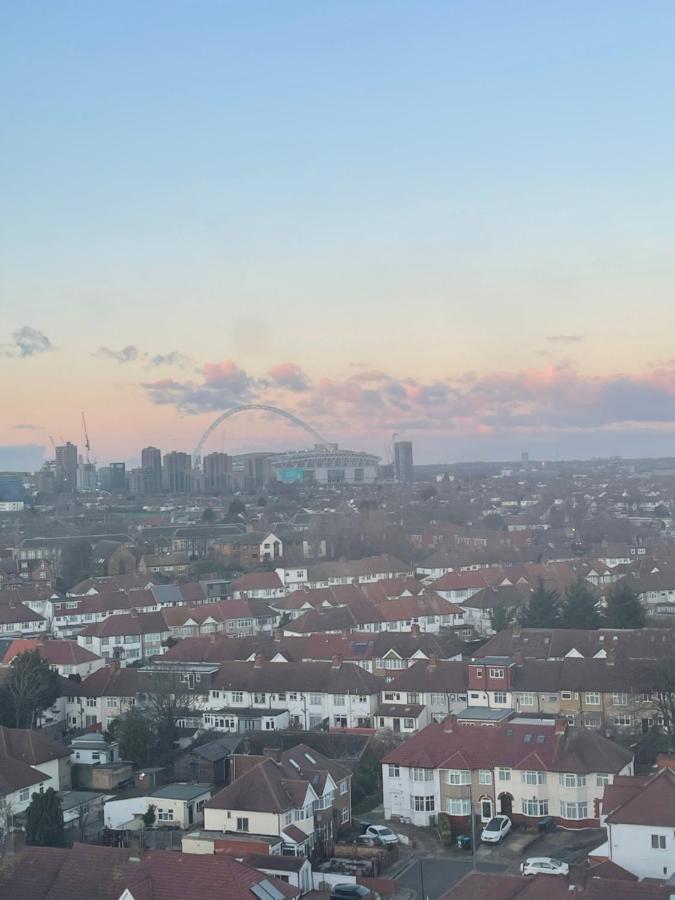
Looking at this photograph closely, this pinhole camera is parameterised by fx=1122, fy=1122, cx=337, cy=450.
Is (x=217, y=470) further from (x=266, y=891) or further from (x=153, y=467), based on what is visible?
(x=266, y=891)

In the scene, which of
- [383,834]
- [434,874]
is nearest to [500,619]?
[383,834]

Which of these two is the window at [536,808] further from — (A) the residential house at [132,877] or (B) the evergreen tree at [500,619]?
(B) the evergreen tree at [500,619]

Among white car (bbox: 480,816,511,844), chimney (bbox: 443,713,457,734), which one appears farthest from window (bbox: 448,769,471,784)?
chimney (bbox: 443,713,457,734)

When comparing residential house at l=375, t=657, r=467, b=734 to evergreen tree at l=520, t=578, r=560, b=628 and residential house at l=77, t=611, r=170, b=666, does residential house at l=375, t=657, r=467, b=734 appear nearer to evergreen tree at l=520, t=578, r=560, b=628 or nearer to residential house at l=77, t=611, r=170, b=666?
evergreen tree at l=520, t=578, r=560, b=628

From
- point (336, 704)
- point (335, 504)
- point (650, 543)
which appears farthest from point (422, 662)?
point (335, 504)

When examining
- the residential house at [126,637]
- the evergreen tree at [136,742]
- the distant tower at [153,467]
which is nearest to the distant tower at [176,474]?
the distant tower at [153,467]

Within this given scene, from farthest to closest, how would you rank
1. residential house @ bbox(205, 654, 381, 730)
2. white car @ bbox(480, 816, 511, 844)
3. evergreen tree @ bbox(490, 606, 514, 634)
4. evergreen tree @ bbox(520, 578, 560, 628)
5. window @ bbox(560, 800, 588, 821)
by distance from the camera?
evergreen tree @ bbox(490, 606, 514, 634) < evergreen tree @ bbox(520, 578, 560, 628) < residential house @ bbox(205, 654, 381, 730) < window @ bbox(560, 800, 588, 821) < white car @ bbox(480, 816, 511, 844)
